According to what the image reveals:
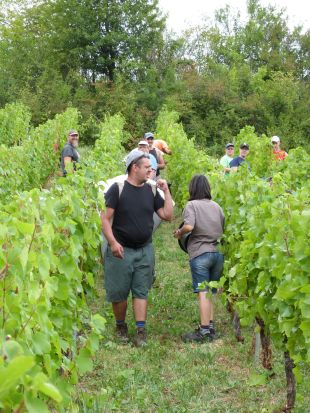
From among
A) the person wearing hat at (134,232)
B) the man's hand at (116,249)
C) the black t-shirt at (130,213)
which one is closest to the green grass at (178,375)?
the person wearing hat at (134,232)

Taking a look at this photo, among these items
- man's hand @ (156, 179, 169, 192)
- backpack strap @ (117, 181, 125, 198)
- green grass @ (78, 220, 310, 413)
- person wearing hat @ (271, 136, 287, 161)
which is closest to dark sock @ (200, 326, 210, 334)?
green grass @ (78, 220, 310, 413)

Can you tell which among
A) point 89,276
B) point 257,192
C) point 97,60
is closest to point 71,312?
point 89,276

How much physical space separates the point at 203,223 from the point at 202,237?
0.12 metres

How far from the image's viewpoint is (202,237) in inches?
222

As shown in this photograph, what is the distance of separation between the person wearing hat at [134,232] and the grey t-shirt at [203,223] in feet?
0.71

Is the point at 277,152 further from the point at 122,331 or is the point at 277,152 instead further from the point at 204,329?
the point at 122,331

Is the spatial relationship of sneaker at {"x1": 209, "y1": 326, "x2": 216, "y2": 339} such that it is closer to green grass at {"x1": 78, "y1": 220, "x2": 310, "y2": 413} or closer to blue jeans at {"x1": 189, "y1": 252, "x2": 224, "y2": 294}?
green grass at {"x1": 78, "y1": 220, "x2": 310, "y2": 413}

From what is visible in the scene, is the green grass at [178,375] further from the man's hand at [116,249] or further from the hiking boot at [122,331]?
the man's hand at [116,249]

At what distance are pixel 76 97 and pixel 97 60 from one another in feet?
11.3

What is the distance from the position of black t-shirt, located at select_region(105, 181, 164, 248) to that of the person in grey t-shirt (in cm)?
41

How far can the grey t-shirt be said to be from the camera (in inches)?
220

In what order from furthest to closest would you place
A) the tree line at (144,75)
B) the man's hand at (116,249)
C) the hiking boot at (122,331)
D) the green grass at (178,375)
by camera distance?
the tree line at (144,75) < the hiking boot at (122,331) < the man's hand at (116,249) < the green grass at (178,375)

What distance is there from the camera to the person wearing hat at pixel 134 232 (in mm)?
5250

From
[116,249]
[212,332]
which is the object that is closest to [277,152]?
[212,332]
